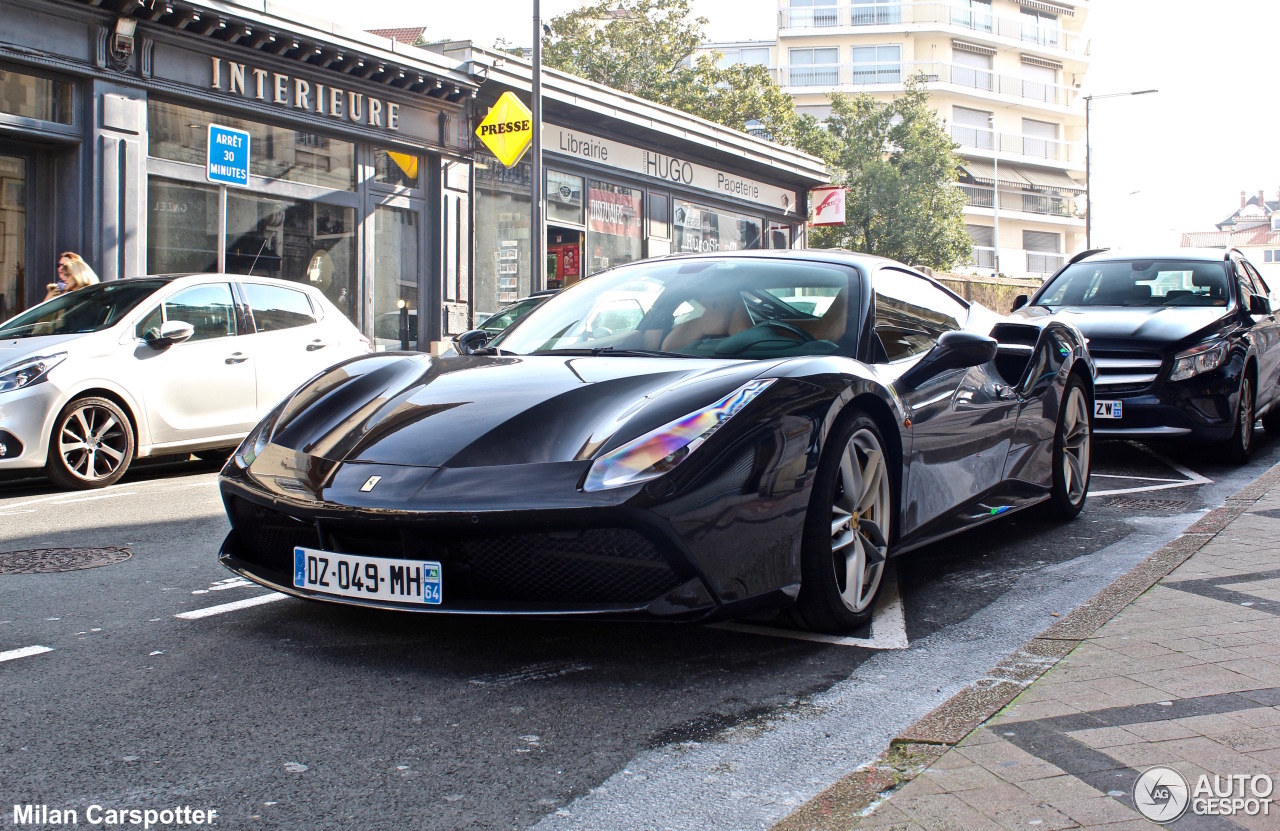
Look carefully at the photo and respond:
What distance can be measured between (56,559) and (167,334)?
3.59m

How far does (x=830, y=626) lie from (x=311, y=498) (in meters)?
1.65

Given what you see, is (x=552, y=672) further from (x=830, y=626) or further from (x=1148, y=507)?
(x=1148, y=507)

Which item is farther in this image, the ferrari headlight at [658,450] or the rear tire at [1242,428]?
the rear tire at [1242,428]

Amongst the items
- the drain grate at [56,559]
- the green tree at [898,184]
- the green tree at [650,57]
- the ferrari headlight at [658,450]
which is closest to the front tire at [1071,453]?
the ferrari headlight at [658,450]

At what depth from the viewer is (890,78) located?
6800 cm

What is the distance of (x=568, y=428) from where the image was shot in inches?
138

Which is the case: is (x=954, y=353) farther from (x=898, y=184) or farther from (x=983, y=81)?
(x=983, y=81)

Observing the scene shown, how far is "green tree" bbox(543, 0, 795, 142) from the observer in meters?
35.3

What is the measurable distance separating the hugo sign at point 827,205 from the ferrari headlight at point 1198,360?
2298 centimetres

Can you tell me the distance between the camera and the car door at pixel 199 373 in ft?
27.9

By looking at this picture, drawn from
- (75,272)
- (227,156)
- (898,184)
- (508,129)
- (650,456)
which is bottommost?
(650,456)

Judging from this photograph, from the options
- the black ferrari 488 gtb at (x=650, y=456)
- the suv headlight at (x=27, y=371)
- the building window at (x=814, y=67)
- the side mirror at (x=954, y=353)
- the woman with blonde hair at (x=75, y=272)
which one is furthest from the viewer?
the building window at (x=814, y=67)

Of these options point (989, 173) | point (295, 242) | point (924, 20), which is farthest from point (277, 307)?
point (924, 20)

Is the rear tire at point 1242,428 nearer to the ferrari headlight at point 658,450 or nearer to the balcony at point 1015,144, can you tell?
the ferrari headlight at point 658,450
